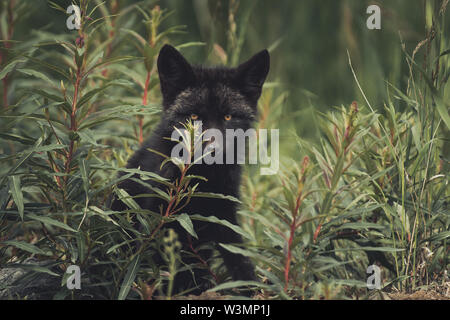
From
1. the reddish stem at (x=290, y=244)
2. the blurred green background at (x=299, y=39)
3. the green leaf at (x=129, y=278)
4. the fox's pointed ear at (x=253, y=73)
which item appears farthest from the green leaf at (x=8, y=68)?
the blurred green background at (x=299, y=39)

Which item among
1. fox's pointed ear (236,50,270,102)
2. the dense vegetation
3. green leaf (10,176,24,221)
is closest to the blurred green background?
the dense vegetation

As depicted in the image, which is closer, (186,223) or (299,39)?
(186,223)

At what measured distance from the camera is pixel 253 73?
3.64 meters

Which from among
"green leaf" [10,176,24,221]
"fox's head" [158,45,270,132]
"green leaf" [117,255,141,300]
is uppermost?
"fox's head" [158,45,270,132]

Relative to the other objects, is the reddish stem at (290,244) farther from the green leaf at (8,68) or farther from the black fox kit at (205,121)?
the green leaf at (8,68)

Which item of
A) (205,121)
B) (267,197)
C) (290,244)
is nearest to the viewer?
(290,244)

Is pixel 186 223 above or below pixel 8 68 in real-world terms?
below

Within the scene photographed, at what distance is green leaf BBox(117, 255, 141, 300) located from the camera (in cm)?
242

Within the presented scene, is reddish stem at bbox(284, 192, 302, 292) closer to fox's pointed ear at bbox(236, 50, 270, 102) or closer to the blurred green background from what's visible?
fox's pointed ear at bbox(236, 50, 270, 102)

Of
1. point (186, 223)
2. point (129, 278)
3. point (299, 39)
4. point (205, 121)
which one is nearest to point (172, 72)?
point (205, 121)

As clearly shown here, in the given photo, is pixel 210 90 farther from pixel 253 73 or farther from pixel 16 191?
pixel 16 191

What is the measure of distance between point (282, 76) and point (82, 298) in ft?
15.1

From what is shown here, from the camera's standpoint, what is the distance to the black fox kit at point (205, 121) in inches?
126

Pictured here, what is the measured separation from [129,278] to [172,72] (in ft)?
4.99
